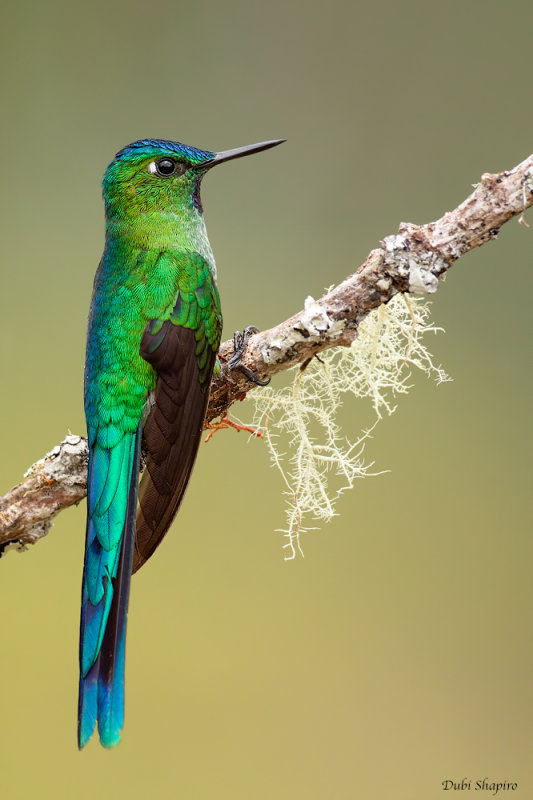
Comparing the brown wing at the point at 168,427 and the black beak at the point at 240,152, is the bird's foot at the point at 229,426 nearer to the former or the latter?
the brown wing at the point at 168,427

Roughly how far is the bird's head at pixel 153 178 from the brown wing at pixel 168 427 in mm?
274

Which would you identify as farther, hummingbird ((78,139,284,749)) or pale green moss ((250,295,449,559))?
pale green moss ((250,295,449,559))

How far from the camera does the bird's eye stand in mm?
1356

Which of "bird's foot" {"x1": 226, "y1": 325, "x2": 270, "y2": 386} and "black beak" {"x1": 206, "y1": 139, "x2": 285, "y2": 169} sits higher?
"black beak" {"x1": 206, "y1": 139, "x2": 285, "y2": 169}

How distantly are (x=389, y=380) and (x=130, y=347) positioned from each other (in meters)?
0.44

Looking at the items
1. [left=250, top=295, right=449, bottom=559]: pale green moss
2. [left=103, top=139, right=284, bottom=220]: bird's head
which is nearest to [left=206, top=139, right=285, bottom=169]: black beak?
[left=103, top=139, right=284, bottom=220]: bird's head

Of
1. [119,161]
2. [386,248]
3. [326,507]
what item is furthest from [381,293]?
[119,161]

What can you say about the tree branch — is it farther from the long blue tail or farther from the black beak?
the black beak

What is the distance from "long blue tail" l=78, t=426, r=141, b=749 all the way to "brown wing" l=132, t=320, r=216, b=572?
4 cm

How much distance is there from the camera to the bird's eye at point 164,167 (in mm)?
1356

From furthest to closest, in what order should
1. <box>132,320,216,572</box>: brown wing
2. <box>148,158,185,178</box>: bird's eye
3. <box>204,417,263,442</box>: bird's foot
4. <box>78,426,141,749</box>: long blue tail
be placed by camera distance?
<box>148,158,185,178</box>: bird's eye, <box>204,417,263,442</box>: bird's foot, <box>132,320,216,572</box>: brown wing, <box>78,426,141,749</box>: long blue tail

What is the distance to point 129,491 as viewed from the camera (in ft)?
3.48

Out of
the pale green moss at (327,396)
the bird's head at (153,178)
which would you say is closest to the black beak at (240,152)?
the bird's head at (153,178)

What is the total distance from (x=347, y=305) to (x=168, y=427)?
29 cm
